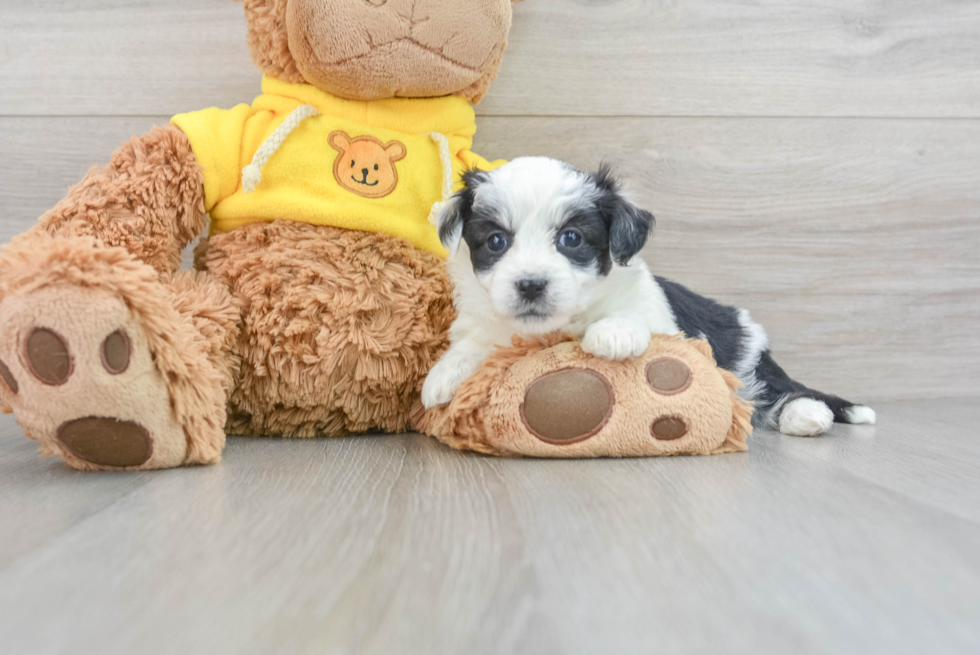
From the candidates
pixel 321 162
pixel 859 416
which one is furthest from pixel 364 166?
pixel 859 416

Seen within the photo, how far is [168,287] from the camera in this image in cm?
145

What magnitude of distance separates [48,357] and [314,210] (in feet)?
2.03

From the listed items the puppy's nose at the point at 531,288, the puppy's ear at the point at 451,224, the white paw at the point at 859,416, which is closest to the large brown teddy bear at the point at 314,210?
the puppy's ear at the point at 451,224

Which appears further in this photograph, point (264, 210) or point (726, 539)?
point (264, 210)

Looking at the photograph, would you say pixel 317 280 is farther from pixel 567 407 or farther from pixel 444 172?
pixel 567 407

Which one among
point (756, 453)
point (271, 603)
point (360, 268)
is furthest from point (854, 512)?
point (360, 268)

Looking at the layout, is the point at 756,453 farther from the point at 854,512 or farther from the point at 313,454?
the point at 313,454

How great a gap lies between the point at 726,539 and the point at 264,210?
1173 millimetres

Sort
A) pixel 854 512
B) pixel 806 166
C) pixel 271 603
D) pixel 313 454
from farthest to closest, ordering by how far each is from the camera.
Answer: pixel 806 166, pixel 313 454, pixel 854 512, pixel 271 603

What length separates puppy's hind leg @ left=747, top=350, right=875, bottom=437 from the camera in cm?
165

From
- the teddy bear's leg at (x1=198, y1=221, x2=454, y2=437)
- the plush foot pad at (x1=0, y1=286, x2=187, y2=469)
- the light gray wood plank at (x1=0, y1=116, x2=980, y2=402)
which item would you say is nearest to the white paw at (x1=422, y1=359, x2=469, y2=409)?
the teddy bear's leg at (x1=198, y1=221, x2=454, y2=437)

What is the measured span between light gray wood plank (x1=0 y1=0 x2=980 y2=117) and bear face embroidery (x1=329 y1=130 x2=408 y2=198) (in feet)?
1.94

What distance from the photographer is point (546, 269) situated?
53.3 inches

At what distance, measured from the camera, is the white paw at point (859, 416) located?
1829 millimetres
